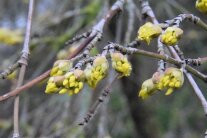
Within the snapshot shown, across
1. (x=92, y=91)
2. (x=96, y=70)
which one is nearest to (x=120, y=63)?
(x=96, y=70)

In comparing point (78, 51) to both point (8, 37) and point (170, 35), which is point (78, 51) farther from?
point (8, 37)

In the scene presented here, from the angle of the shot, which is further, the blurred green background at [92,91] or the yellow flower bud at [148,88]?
the blurred green background at [92,91]

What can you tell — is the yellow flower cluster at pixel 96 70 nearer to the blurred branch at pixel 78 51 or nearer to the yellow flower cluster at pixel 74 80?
the yellow flower cluster at pixel 74 80

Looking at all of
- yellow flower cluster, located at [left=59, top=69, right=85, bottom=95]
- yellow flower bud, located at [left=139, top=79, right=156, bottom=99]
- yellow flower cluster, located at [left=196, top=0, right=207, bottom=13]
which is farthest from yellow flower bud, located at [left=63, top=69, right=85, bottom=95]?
yellow flower cluster, located at [left=196, top=0, right=207, bottom=13]

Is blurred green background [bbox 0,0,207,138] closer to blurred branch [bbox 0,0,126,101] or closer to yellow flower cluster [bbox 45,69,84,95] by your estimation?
blurred branch [bbox 0,0,126,101]

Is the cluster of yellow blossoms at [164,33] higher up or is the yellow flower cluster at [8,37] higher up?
the yellow flower cluster at [8,37]

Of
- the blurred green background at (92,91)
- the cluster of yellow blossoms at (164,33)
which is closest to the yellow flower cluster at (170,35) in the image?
the cluster of yellow blossoms at (164,33)

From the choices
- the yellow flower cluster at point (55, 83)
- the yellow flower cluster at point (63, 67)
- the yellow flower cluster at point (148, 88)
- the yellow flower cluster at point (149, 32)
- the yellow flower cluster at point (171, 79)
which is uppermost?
the yellow flower cluster at point (63, 67)

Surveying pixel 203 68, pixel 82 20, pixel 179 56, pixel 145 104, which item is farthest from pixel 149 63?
pixel 179 56
